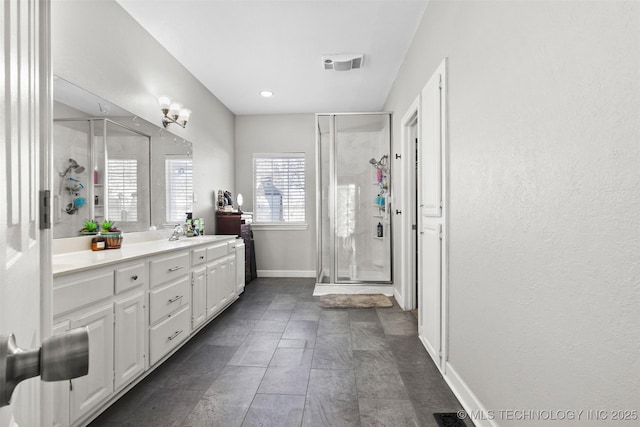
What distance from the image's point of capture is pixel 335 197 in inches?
173

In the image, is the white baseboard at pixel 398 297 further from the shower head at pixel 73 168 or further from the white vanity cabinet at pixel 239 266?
the shower head at pixel 73 168

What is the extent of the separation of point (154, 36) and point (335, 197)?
8.67 ft

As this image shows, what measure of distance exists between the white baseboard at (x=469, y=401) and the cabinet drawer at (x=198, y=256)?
2.07m

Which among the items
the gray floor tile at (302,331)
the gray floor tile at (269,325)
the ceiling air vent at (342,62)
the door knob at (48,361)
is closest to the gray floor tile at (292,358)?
the gray floor tile at (302,331)

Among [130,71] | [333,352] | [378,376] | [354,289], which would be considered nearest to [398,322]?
[333,352]

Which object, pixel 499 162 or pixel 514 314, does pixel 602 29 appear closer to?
pixel 499 162

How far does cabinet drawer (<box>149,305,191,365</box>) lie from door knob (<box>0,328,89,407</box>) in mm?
2024

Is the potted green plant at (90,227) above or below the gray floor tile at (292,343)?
above

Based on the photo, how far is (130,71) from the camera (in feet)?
8.91

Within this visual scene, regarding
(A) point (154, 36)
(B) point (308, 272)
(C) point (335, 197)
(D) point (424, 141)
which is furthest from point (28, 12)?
(B) point (308, 272)

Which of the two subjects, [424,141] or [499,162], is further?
[424,141]

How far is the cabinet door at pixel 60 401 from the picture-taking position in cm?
139

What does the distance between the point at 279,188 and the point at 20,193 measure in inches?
193

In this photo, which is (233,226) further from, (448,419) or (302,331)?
(448,419)
